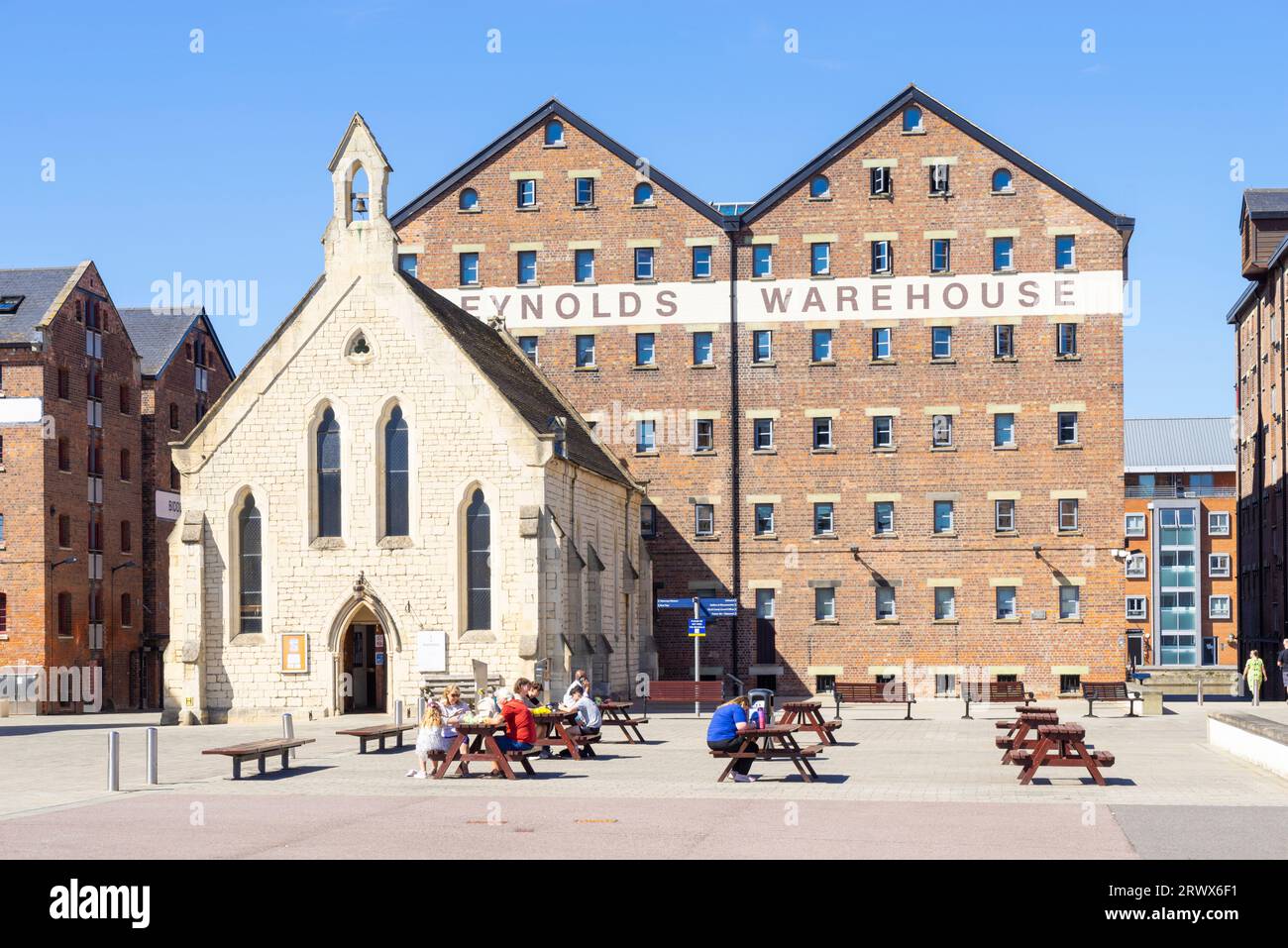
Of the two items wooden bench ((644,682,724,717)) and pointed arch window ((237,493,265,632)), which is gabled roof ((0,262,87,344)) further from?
wooden bench ((644,682,724,717))

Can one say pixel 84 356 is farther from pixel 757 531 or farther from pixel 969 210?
pixel 969 210

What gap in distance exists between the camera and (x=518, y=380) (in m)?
48.8

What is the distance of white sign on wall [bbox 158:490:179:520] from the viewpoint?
224 feet

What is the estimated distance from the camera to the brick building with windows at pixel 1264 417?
220 ft

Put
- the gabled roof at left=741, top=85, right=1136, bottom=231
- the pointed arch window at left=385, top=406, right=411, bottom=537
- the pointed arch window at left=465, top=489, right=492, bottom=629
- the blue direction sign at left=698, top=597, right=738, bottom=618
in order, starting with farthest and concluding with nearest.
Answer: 1. the gabled roof at left=741, top=85, right=1136, bottom=231
2. the blue direction sign at left=698, top=597, right=738, bottom=618
3. the pointed arch window at left=385, top=406, right=411, bottom=537
4. the pointed arch window at left=465, top=489, right=492, bottom=629

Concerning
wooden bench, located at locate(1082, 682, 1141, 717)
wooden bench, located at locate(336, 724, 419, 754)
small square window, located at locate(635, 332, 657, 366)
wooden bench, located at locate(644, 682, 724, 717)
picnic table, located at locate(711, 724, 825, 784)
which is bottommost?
wooden bench, located at locate(1082, 682, 1141, 717)

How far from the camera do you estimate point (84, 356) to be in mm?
61312

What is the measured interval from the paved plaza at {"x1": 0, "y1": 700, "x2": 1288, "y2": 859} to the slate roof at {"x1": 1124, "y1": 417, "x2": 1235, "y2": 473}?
88.1 meters

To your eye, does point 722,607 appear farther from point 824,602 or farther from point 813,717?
point 813,717

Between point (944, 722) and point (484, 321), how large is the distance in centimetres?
2197

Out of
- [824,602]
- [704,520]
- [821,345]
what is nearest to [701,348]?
[821,345]

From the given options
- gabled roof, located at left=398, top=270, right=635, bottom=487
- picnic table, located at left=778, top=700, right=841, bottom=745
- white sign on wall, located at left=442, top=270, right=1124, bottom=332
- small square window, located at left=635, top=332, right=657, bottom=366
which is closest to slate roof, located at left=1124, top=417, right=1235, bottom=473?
white sign on wall, located at left=442, top=270, right=1124, bottom=332

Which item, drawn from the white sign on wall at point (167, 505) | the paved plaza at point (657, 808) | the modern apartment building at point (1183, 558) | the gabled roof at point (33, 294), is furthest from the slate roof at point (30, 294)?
the modern apartment building at point (1183, 558)

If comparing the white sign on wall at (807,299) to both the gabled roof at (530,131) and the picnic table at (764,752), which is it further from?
the picnic table at (764,752)
